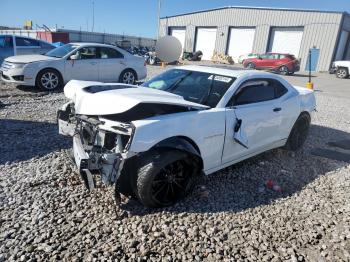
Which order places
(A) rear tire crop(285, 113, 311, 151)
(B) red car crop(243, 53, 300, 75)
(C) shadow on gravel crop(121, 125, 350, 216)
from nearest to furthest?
(C) shadow on gravel crop(121, 125, 350, 216) → (A) rear tire crop(285, 113, 311, 151) → (B) red car crop(243, 53, 300, 75)

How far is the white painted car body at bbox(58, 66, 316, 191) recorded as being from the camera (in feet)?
9.87

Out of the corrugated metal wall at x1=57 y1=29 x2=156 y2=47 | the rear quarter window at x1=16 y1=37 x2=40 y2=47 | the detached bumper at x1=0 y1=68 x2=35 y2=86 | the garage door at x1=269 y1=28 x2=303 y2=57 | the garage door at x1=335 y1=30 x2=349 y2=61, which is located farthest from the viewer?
the corrugated metal wall at x1=57 y1=29 x2=156 y2=47

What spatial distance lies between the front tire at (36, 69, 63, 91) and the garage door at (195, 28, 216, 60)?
27.1m

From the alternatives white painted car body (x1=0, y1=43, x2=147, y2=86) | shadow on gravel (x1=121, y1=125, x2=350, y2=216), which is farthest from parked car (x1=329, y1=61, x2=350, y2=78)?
shadow on gravel (x1=121, y1=125, x2=350, y2=216)

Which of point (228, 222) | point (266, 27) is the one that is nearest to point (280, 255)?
point (228, 222)

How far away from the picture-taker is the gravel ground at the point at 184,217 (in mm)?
2721

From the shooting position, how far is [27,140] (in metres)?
5.06

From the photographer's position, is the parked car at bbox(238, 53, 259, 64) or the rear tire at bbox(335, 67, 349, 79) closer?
the rear tire at bbox(335, 67, 349, 79)

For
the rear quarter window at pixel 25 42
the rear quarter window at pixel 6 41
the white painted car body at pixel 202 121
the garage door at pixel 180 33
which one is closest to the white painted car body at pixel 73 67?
the rear quarter window at pixel 25 42

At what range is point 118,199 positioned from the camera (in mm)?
3137

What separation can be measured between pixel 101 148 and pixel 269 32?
2959 centimetres

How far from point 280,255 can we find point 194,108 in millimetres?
1696

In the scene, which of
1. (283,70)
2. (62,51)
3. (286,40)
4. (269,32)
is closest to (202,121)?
(62,51)

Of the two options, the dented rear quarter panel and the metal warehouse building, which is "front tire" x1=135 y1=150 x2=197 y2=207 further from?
the metal warehouse building
